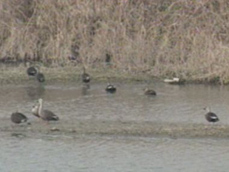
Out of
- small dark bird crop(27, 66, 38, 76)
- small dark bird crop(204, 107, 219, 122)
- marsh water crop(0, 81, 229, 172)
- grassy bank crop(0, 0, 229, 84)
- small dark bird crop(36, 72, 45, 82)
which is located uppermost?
grassy bank crop(0, 0, 229, 84)

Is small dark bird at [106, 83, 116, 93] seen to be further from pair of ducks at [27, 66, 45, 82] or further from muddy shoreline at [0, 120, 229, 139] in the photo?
muddy shoreline at [0, 120, 229, 139]

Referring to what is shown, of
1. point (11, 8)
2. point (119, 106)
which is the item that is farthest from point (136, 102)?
point (11, 8)

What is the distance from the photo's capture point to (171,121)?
2111 centimetres

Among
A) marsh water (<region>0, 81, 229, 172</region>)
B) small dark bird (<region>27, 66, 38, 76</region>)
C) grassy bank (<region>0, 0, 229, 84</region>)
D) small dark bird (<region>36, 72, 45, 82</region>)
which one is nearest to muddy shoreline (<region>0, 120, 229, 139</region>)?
marsh water (<region>0, 81, 229, 172</region>)

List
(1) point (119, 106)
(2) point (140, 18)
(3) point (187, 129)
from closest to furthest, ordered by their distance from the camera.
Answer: (3) point (187, 129) → (1) point (119, 106) → (2) point (140, 18)

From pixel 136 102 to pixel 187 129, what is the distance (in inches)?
173

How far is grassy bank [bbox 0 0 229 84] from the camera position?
28859 mm

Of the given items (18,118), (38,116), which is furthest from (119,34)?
(18,118)

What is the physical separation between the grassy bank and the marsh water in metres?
2.72

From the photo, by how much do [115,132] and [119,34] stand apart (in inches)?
428

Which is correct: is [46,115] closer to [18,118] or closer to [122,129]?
[18,118]

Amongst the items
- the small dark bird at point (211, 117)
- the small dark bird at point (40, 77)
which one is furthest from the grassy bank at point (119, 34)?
the small dark bird at point (211, 117)

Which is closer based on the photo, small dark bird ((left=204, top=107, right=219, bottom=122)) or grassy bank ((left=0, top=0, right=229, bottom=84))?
small dark bird ((left=204, top=107, right=219, bottom=122))

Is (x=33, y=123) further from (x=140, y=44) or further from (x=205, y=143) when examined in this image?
(x=140, y=44)
